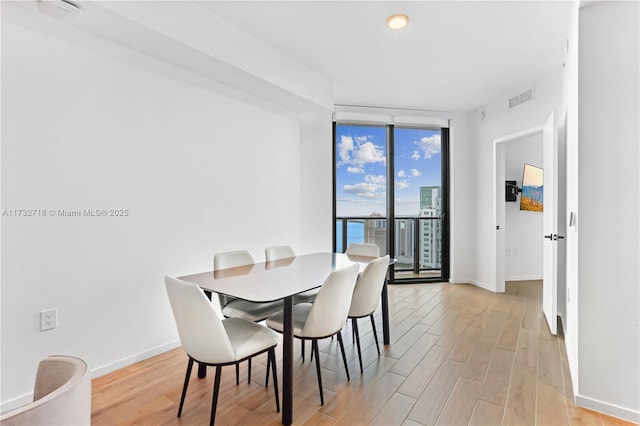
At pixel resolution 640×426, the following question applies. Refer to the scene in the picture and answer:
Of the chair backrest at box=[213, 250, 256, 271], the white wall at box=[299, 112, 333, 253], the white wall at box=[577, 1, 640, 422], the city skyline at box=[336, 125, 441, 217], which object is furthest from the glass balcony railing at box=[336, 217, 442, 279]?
the white wall at box=[577, 1, 640, 422]

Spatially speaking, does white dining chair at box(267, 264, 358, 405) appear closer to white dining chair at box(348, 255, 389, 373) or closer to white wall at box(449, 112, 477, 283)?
white dining chair at box(348, 255, 389, 373)

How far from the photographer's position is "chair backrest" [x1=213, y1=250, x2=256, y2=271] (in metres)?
2.65

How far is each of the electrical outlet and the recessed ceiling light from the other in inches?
→ 129

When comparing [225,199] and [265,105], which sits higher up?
[265,105]

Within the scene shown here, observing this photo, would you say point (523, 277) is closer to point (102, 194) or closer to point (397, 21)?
point (397, 21)

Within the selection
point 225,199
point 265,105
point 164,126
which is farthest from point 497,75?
point 164,126

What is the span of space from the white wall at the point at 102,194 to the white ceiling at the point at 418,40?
946 mm

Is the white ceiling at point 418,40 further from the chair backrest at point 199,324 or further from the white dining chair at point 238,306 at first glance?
the chair backrest at point 199,324

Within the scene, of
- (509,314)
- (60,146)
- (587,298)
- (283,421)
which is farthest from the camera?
(509,314)

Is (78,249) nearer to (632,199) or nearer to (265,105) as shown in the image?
(265,105)

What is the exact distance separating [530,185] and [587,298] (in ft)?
13.0

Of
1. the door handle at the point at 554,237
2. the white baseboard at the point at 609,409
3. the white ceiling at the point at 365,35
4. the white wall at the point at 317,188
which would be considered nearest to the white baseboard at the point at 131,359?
the white wall at the point at 317,188

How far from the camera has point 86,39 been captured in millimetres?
2301

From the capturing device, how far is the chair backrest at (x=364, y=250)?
3332 millimetres
